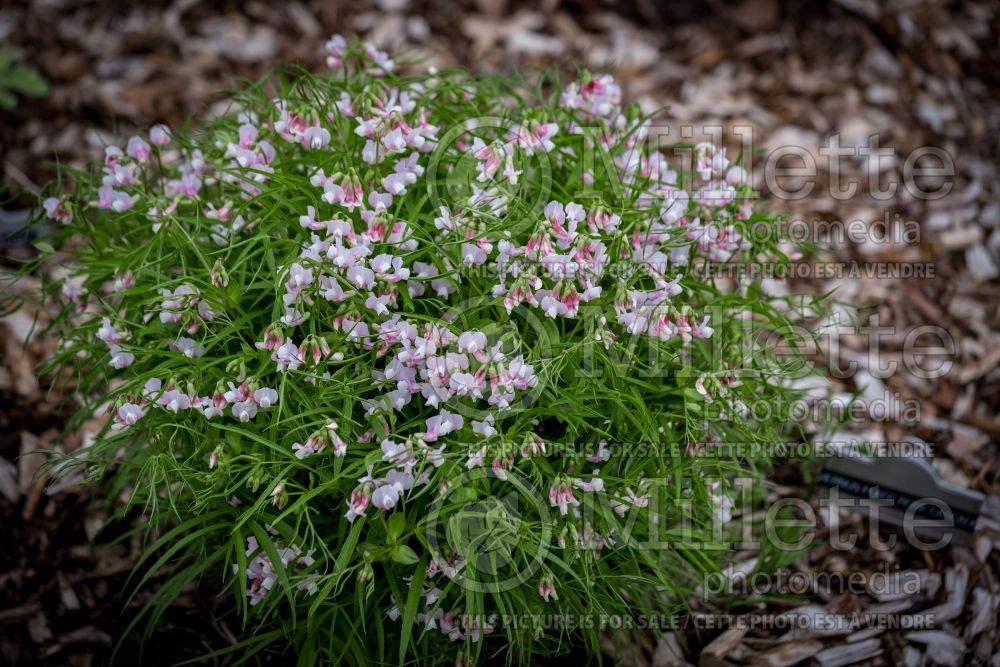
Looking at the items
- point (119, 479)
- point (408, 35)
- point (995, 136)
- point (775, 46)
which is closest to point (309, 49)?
point (408, 35)

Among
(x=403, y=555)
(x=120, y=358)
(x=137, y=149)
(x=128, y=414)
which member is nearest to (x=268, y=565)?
(x=403, y=555)

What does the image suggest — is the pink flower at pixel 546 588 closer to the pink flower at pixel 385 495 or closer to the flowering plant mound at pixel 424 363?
the flowering plant mound at pixel 424 363

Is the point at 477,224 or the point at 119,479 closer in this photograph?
the point at 477,224

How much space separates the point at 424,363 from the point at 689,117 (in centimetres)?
327

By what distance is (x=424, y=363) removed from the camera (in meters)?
1.83

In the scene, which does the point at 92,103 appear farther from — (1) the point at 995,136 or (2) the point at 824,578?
(1) the point at 995,136

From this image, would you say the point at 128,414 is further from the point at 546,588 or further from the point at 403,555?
the point at 546,588

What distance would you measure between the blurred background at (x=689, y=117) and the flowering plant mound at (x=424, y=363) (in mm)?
773

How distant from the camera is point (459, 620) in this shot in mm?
2059

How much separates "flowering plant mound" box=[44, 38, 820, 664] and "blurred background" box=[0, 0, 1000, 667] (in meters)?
0.77

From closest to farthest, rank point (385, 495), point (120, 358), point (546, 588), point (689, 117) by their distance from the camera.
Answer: point (385, 495)
point (546, 588)
point (120, 358)
point (689, 117)

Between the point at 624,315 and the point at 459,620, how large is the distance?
2.74 ft

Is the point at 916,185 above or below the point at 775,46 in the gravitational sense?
below

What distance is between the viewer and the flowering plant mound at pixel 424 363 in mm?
1850
